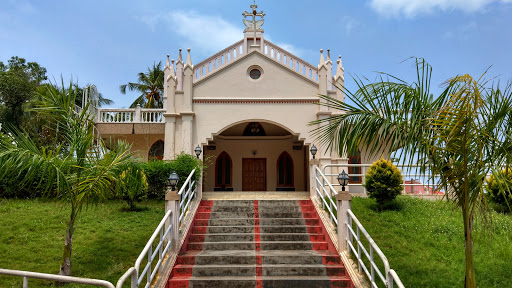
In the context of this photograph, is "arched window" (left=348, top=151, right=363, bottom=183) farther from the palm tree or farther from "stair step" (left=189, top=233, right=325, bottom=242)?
the palm tree

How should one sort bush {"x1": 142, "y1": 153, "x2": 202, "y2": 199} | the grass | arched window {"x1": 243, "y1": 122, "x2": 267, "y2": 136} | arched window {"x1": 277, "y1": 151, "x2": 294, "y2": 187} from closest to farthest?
1. the grass
2. bush {"x1": 142, "y1": 153, "x2": 202, "y2": 199}
3. arched window {"x1": 243, "y1": 122, "x2": 267, "y2": 136}
4. arched window {"x1": 277, "y1": 151, "x2": 294, "y2": 187}

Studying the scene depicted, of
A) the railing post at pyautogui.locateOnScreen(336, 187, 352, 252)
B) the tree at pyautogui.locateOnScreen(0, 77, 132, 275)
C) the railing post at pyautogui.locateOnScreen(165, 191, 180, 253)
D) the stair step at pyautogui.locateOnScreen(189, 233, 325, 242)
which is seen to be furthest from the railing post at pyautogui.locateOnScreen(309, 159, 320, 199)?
the tree at pyautogui.locateOnScreen(0, 77, 132, 275)

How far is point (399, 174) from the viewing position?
11688 mm

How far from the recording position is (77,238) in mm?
9547

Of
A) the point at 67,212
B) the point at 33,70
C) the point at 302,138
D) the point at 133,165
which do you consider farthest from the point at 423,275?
the point at 33,70

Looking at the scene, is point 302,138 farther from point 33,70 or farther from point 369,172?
point 33,70

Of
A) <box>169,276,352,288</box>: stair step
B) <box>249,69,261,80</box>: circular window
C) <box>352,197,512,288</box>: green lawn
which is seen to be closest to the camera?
<box>352,197,512,288</box>: green lawn

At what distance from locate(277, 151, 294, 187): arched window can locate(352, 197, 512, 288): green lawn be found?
753cm

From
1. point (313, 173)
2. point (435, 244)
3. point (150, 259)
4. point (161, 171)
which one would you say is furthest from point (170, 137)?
point (435, 244)

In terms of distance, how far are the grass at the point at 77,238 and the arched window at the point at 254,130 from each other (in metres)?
7.33

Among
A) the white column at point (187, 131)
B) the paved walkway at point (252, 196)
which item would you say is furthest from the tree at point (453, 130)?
the white column at point (187, 131)

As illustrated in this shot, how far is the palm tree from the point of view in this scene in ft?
105

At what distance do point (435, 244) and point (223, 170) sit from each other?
38.8 feet

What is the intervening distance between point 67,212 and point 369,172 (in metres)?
9.07
